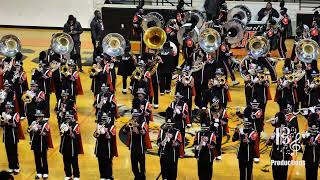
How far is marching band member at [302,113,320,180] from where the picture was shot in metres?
12.9

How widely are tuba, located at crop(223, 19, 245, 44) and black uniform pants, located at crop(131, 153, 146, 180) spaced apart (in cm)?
802

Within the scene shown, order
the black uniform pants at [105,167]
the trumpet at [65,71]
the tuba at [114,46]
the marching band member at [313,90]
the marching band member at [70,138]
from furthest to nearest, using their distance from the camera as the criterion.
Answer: the tuba at [114,46] < the trumpet at [65,71] < the marching band member at [313,90] < the black uniform pants at [105,167] < the marching band member at [70,138]

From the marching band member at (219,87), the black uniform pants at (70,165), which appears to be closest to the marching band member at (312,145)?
the marching band member at (219,87)

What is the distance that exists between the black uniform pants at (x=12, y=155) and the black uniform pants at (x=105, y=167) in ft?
6.25

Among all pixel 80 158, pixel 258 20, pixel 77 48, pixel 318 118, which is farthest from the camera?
pixel 258 20

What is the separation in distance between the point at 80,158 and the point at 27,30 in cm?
1503

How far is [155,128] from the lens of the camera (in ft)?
Result: 55.8

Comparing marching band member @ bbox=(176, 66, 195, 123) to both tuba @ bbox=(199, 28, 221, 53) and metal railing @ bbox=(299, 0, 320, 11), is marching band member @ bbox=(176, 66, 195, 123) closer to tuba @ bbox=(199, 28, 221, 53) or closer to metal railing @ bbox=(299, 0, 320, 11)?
tuba @ bbox=(199, 28, 221, 53)

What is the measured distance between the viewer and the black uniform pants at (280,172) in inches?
510

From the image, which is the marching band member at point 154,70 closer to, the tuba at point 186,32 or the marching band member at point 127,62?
the marching band member at point 127,62

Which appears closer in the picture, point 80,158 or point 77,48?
point 80,158

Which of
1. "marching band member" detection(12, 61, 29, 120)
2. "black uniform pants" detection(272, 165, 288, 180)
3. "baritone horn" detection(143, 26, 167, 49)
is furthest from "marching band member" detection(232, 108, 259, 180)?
"baritone horn" detection(143, 26, 167, 49)

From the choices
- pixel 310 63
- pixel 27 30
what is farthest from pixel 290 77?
pixel 27 30

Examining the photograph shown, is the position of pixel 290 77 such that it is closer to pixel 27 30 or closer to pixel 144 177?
pixel 144 177
